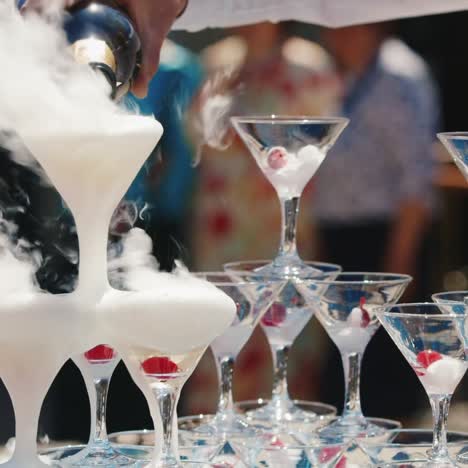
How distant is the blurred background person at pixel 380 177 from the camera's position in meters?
2.81

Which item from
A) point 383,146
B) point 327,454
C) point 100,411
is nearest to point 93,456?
point 100,411

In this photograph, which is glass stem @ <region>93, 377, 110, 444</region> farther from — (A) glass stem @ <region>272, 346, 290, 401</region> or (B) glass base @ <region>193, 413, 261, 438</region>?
(A) glass stem @ <region>272, 346, 290, 401</region>

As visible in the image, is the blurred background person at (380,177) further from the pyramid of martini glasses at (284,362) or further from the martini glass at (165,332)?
the martini glass at (165,332)

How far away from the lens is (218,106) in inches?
112

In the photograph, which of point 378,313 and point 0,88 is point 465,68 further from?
point 0,88

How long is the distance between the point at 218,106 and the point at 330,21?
0.87 metres

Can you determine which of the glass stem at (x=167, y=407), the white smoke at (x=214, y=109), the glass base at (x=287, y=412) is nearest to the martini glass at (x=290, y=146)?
the glass base at (x=287, y=412)

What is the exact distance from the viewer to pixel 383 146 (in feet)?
9.48

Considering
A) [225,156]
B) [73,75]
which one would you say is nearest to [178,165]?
[225,156]

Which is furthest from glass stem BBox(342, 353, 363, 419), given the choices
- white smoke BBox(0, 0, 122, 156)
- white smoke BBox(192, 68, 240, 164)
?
white smoke BBox(192, 68, 240, 164)

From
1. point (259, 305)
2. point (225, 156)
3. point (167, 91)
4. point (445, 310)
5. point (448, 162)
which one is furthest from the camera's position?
point (225, 156)

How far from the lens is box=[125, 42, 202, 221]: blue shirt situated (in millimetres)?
2809

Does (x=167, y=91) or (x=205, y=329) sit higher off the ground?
(x=167, y=91)

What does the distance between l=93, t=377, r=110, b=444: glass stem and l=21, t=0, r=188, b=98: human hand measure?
0.38 metres
